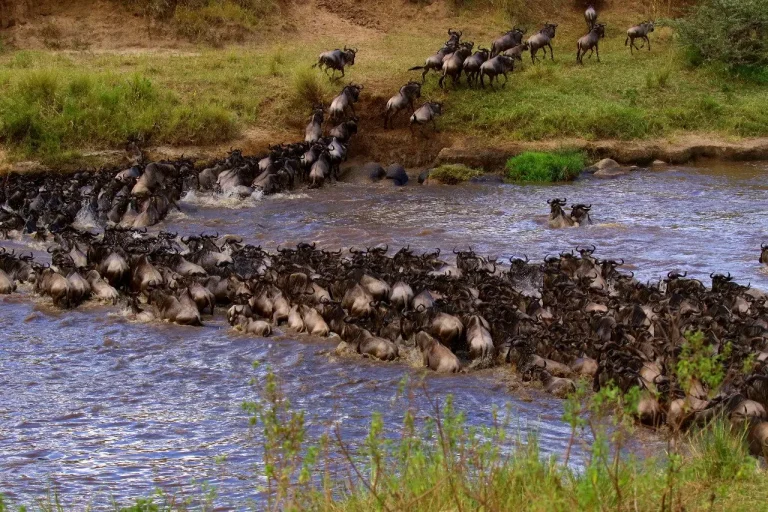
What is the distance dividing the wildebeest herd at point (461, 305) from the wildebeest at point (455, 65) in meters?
7.99

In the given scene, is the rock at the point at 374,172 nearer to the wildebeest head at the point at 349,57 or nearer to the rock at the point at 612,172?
the wildebeest head at the point at 349,57

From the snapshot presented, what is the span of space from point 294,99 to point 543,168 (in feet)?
16.4

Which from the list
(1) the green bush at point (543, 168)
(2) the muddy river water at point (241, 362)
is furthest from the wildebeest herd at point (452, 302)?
(1) the green bush at point (543, 168)

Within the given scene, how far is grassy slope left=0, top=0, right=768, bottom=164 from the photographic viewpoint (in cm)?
1845

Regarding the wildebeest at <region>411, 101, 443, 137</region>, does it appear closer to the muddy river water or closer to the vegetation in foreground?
the muddy river water

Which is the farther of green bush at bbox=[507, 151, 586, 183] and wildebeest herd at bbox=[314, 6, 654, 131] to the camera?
wildebeest herd at bbox=[314, 6, 654, 131]

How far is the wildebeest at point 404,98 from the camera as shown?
62.3 ft

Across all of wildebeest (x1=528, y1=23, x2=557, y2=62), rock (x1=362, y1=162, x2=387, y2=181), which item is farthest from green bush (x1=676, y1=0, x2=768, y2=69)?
rock (x1=362, y1=162, x2=387, y2=181)

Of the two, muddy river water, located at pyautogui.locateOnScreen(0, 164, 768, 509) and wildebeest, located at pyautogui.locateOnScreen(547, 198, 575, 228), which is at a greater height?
wildebeest, located at pyautogui.locateOnScreen(547, 198, 575, 228)

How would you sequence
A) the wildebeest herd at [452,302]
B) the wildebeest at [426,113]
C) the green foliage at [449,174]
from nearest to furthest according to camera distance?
the wildebeest herd at [452,302] → the green foliage at [449,174] → the wildebeest at [426,113]

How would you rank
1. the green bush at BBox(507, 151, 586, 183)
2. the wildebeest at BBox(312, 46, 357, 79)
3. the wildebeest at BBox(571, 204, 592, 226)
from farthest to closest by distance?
the wildebeest at BBox(312, 46, 357, 79) < the green bush at BBox(507, 151, 586, 183) < the wildebeest at BBox(571, 204, 592, 226)

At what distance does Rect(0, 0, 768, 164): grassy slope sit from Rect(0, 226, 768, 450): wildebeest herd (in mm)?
5863

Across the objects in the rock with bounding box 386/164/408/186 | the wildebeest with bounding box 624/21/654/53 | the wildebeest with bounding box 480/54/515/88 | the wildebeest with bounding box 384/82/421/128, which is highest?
the wildebeest with bounding box 624/21/654/53

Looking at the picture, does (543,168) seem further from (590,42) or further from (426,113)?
(590,42)
